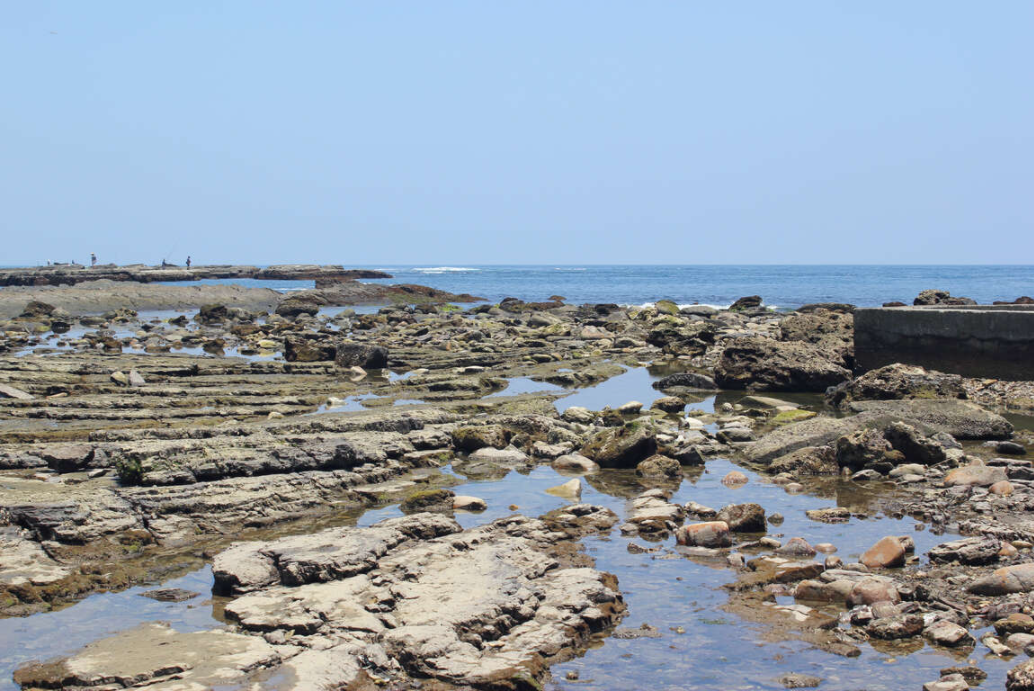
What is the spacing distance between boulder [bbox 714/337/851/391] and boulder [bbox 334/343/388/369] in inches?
283

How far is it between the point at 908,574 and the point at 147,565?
5.54 m

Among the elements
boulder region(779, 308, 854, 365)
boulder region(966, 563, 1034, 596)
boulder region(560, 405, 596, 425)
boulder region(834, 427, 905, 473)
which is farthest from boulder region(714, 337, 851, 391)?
boulder region(966, 563, 1034, 596)

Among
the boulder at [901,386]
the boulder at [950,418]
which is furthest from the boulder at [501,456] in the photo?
the boulder at [901,386]

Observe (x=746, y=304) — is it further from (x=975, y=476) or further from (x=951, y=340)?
(x=975, y=476)

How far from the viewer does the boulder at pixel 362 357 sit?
60.1ft

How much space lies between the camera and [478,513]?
7.79 metres

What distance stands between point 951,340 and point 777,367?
2.85 m

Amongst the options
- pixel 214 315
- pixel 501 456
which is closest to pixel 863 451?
pixel 501 456

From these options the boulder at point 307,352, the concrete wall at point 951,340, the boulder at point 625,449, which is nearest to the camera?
the boulder at point 625,449

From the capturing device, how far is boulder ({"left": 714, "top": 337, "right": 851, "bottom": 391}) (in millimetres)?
15117

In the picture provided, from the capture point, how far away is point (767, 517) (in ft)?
24.7

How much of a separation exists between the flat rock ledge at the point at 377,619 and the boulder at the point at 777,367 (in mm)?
9635

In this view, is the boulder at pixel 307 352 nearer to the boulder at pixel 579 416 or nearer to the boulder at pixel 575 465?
the boulder at pixel 579 416

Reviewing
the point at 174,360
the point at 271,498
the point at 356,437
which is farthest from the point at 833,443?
the point at 174,360
